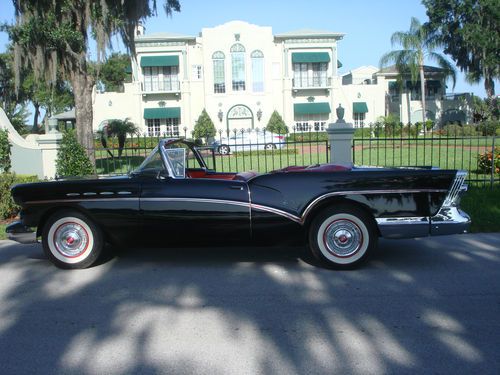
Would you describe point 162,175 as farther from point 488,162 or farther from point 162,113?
point 162,113

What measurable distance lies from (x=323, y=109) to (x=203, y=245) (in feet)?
133

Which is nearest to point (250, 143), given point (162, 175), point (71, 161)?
point (71, 161)

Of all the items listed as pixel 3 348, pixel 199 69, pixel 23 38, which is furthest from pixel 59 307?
pixel 199 69

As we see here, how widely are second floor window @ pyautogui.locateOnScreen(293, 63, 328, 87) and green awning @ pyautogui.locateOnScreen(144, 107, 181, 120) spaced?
10530mm

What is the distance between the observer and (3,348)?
3693mm

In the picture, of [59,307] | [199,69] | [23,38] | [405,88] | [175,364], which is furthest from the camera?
[405,88]

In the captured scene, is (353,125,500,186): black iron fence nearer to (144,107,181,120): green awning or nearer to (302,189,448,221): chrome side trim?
(302,189,448,221): chrome side trim

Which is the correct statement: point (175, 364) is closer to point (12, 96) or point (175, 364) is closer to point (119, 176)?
point (119, 176)

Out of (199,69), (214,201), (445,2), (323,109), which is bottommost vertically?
(214,201)

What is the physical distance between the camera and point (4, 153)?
12195 millimetres

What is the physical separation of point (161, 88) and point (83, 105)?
29344mm

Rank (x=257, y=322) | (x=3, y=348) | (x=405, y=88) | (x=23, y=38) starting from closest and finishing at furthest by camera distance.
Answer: (x=3, y=348), (x=257, y=322), (x=23, y=38), (x=405, y=88)

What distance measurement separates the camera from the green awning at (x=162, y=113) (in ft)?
145

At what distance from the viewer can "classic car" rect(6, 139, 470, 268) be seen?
527 cm
